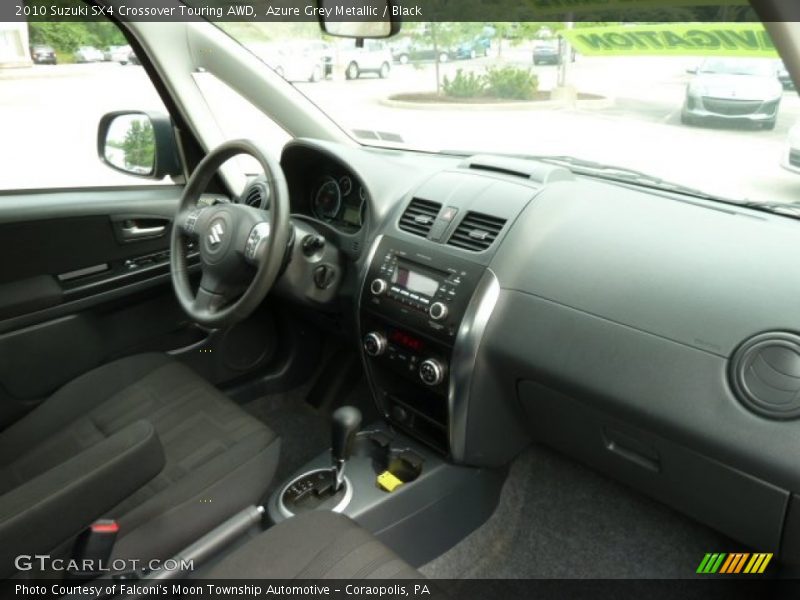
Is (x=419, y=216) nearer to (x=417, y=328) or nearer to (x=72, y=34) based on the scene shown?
(x=417, y=328)

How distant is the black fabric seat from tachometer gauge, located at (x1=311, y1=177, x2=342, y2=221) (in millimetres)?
611

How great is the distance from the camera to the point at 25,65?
1942 millimetres

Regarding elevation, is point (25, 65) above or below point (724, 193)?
above

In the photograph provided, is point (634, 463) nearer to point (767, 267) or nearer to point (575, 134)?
point (767, 267)

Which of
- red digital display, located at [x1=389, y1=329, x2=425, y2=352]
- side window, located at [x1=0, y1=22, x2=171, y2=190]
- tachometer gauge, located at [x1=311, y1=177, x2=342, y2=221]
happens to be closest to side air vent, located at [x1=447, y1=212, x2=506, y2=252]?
red digital display, located at [x1=389, y1=329, x2=425, y2=352]

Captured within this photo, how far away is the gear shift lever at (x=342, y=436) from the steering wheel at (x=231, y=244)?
1.11 feet

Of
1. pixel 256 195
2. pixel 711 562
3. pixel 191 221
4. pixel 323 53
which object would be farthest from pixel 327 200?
pixel 711 562

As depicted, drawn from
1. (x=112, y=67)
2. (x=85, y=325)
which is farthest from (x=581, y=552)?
(x=112, y=67)

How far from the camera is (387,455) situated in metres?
1.72

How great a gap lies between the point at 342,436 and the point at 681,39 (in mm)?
1125

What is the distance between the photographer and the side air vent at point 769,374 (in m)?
1.08

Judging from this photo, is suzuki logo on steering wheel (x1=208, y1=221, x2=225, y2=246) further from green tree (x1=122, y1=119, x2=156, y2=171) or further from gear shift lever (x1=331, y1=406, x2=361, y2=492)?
green tree (x1=122, y1=119, x2=156, y2=171)

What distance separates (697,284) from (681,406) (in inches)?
8.8

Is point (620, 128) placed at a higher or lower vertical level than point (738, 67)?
lower
